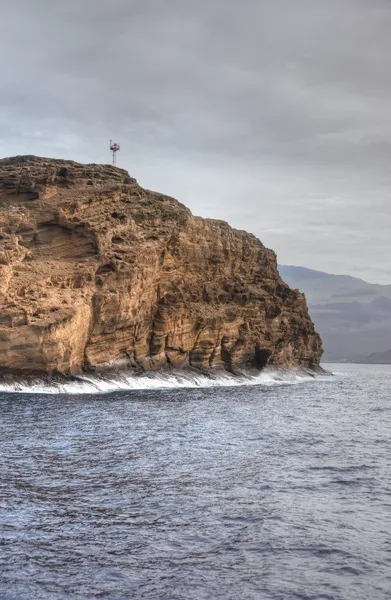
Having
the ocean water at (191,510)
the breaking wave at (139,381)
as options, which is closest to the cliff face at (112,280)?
the breaking wave at (139,381)

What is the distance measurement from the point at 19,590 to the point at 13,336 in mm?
44745

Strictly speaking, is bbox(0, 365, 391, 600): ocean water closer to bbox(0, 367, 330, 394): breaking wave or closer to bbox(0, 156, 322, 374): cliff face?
bbox(0, 367, 330, 394): breaking wave

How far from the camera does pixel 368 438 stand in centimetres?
3416

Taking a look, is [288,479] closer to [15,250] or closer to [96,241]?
Answer: [15,250]

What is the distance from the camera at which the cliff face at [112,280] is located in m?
58.9

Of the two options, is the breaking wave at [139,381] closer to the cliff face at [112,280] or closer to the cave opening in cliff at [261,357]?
the cave opening in cliff at [261,357]

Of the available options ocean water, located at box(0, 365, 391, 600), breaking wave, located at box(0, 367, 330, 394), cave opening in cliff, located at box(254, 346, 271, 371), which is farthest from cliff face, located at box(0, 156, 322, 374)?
ocean water, located at box(0, 365, 391, 600)

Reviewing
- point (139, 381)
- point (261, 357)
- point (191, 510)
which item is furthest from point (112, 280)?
point (191, 510)

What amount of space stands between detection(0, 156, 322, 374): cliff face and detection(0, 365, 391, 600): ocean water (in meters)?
22.3

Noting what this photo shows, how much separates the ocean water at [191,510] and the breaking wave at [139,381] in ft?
60.8

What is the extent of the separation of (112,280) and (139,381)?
1179 centimetres

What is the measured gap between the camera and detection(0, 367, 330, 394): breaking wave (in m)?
55.8

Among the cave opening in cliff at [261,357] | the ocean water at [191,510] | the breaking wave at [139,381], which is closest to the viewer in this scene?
the ocean water at [191,510]

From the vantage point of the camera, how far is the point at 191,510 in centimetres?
1820
